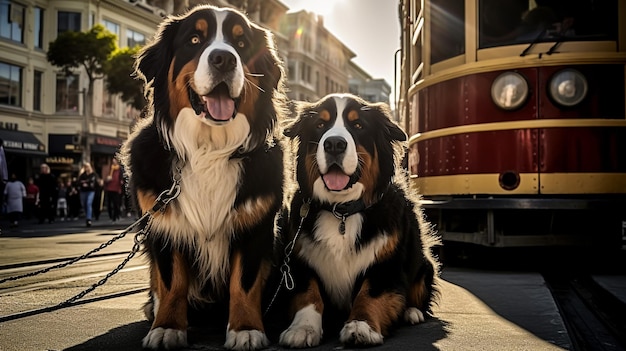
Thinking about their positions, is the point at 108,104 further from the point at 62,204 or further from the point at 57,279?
the point at 57,279

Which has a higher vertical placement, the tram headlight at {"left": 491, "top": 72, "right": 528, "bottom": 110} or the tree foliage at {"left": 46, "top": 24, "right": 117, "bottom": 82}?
the tree foliage at {"left": 46, "top": 24, "right": 117, "bottom": 82}

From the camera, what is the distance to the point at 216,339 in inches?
138

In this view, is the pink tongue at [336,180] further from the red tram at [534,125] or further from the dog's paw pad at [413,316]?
the red tram at [534,125]

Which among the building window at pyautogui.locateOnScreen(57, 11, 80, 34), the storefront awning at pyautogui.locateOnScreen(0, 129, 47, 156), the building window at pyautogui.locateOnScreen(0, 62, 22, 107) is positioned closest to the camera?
the storefront awning at pyautogui.locateOnScreen(0, 129, 47, 156)

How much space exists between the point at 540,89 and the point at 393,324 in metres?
3.72

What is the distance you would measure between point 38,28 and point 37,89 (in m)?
3.40

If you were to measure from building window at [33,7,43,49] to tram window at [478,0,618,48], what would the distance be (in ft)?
114

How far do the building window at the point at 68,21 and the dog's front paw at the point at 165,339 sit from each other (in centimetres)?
3809

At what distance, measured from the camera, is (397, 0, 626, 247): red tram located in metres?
6.30

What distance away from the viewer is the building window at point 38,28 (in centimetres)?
3662

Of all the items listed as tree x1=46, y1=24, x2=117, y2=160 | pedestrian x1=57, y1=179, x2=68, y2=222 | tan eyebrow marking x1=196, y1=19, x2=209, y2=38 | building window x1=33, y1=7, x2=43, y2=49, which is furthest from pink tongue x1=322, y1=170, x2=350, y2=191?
building window x1=33, y1=7, x2=43, y2=49

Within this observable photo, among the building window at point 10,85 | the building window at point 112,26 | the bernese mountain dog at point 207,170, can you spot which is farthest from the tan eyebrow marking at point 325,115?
the building window at point 112,26

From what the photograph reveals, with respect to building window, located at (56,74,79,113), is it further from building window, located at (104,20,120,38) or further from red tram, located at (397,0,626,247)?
red tram, located at (397,0,626,247)

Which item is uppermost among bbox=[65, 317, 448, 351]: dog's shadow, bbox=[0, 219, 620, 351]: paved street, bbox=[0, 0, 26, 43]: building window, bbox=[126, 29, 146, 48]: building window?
bbox=[126, 29, 146, 48]: building window
